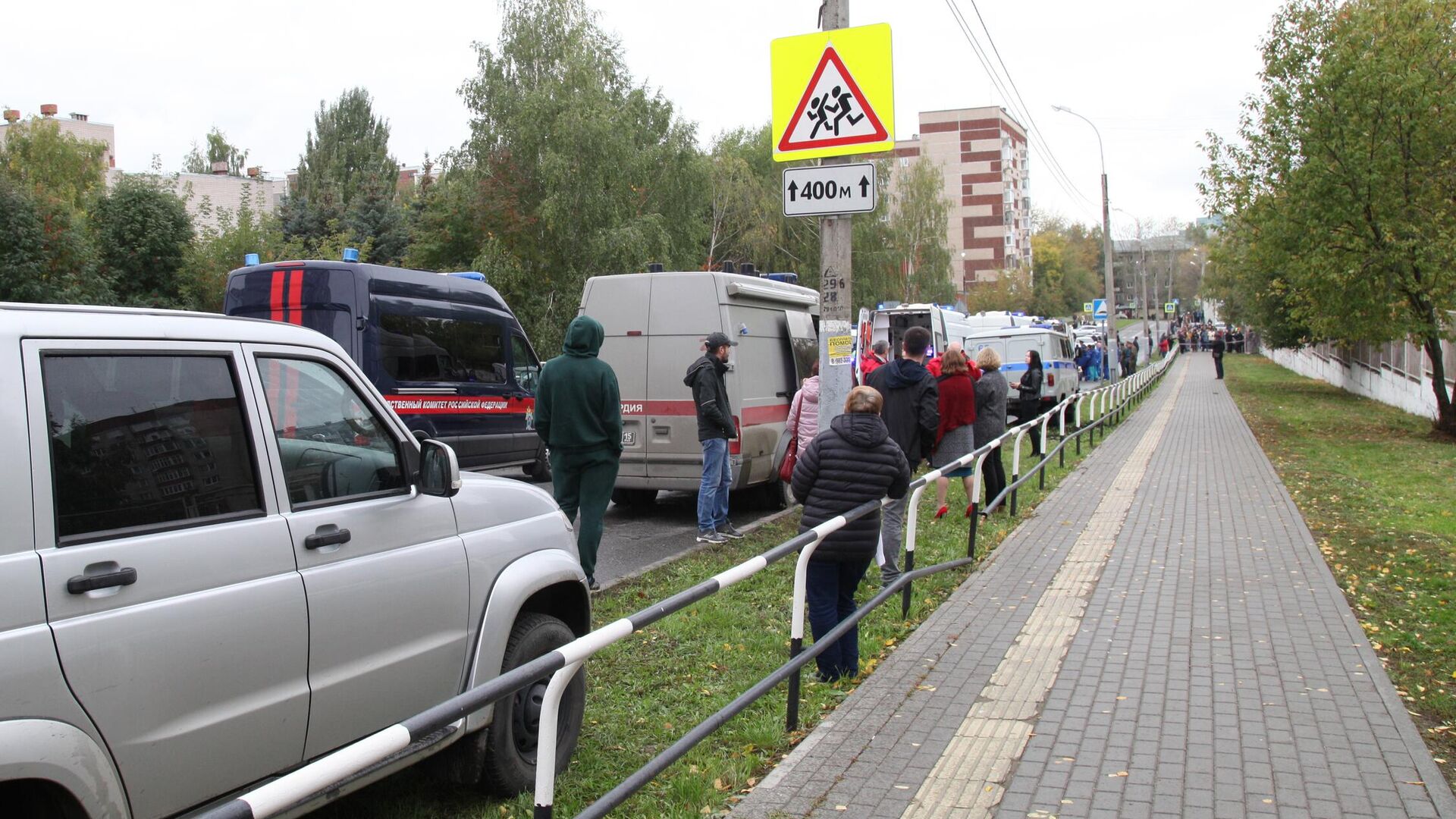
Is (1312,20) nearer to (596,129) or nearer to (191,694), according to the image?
(596,129)

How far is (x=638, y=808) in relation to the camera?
4176 mm

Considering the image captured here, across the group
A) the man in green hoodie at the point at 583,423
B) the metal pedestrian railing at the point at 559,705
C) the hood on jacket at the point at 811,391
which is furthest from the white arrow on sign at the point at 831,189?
the hood on jacket at the point at 811,391

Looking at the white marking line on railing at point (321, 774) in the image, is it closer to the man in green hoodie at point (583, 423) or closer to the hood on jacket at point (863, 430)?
the hood on jacket at point (863, 430)

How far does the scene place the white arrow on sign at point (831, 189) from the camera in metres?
8.49

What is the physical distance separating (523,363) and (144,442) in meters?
11.9

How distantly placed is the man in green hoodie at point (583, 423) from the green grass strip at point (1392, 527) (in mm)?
4839

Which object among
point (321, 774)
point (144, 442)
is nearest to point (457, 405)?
point (144, 442)

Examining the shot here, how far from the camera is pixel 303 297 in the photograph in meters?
11.8

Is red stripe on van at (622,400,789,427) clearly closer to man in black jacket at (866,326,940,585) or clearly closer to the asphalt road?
the asphalt road

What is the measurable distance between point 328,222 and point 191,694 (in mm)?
37079

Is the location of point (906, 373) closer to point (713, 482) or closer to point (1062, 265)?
point (713, 482)

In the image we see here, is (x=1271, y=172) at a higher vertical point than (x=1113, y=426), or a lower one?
higher

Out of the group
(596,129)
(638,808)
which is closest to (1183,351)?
(596,129)

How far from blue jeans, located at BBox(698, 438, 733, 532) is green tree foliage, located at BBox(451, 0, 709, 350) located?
2382 centimetres
